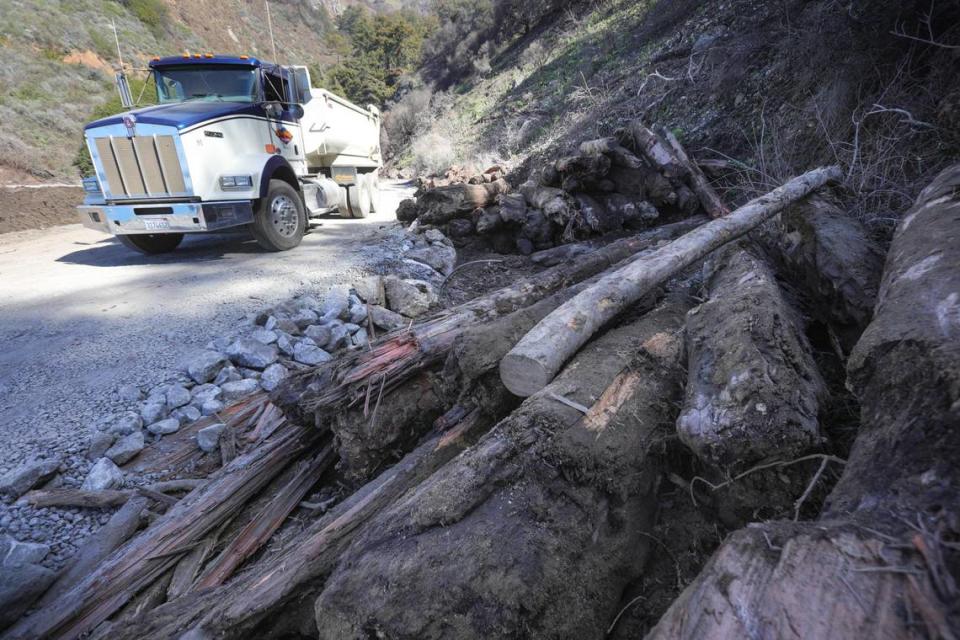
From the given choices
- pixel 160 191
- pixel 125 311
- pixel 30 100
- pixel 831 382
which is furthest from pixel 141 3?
pixel 831 382

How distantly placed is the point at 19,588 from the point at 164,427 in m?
1.21

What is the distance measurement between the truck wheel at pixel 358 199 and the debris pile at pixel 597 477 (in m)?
8.08

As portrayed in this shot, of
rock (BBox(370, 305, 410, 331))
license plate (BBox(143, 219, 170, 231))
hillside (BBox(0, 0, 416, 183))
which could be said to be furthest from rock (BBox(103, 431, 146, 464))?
hillside (BBox(0, 0, 416, 183))

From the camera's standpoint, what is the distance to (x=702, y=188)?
5.79 meters

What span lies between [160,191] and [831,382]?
25.3ft

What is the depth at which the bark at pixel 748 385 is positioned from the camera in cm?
139

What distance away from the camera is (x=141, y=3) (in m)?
27.9

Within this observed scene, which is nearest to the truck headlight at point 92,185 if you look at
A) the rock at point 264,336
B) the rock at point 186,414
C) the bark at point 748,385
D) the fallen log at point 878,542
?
the rock at point 264,336

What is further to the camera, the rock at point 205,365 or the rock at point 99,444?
the rock at point 205,365

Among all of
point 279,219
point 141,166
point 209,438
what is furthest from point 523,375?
point 141,166

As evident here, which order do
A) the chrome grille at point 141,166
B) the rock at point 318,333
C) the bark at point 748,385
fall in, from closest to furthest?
1. the bark at point 748,385
2. the rock at point 318,333
3. the chrome grille at point 141,166

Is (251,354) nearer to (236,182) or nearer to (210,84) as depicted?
(236,182)

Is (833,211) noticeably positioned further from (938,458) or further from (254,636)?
(254,636)

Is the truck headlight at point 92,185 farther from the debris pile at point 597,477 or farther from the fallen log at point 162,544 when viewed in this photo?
the fallen log at point 162,544
